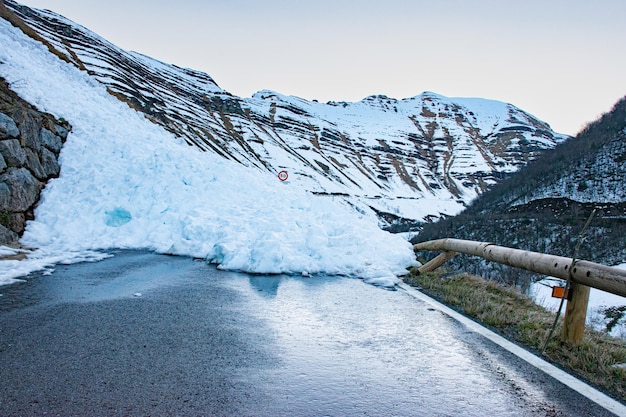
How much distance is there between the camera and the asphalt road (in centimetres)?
236

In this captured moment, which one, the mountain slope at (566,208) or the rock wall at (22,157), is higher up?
the mountain slope at (566,208)

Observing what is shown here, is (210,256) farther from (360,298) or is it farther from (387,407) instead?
(387,407)

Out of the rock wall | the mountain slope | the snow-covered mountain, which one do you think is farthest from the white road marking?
the mountain slope

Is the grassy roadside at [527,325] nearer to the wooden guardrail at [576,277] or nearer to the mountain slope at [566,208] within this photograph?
the wooden guardrail at [576,277]

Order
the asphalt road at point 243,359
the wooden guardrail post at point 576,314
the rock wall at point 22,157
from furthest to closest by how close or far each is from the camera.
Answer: the rock wall at point 22,157 < the wooden guardrail post at point 576,314 < the asphalt road at point 243,359

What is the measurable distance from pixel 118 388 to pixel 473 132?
219 m

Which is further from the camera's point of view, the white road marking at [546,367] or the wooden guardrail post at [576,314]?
the wooden guardrail post at [576,314]

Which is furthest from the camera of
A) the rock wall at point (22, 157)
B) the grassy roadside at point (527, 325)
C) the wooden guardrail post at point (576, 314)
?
the rock wall at point (22, 157)

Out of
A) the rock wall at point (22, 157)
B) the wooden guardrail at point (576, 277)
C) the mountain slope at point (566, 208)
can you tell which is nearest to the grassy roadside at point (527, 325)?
the wooden guardrail at point (576, 277)

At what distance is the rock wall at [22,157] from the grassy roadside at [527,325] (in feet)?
24.8

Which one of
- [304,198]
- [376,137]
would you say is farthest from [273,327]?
[376,137]

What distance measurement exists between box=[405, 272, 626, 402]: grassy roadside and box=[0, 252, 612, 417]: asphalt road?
1.34 feet

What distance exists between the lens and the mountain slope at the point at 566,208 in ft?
185

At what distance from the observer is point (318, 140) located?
13638 cm
